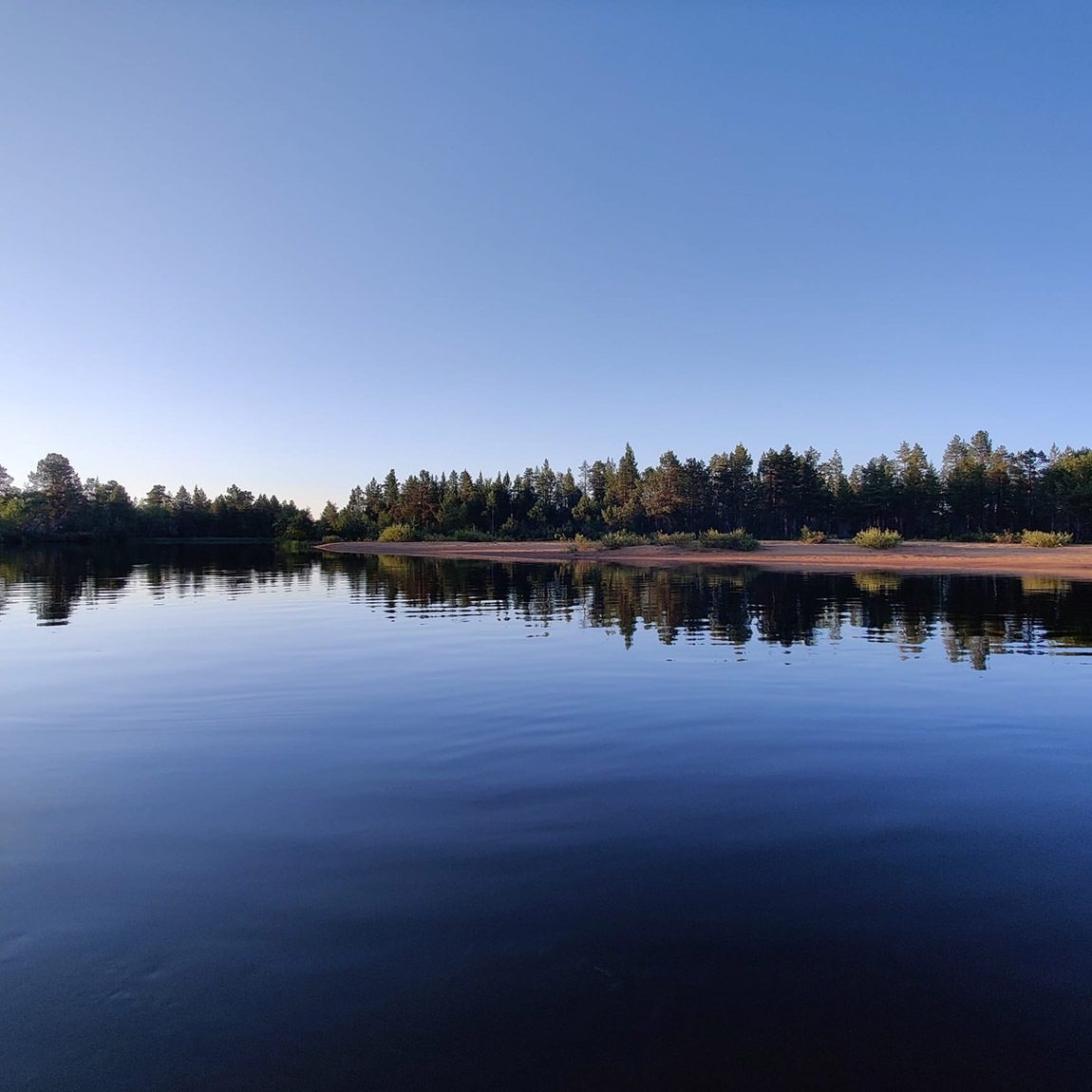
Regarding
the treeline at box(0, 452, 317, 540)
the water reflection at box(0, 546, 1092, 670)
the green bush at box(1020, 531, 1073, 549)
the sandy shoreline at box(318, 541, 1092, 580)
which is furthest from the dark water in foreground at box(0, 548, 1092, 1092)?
the treeline at box(0, 452, 317, 540)

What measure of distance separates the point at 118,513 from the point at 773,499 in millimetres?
110833

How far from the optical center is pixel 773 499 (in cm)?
9594

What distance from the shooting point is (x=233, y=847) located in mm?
5121

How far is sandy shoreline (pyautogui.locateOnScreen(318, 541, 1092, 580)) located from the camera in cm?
4125

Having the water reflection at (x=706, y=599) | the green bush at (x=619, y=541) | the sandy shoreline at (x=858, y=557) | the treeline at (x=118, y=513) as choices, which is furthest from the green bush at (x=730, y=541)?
the treeline at (x=118, y=513)

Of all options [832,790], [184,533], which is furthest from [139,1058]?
[184,533]

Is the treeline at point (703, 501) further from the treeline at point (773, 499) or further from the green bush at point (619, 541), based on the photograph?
the green bush at point (619, 541)

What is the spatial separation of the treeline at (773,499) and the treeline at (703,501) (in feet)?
0.64

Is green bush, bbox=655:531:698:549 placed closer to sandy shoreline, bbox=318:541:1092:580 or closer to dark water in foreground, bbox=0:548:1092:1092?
sandy shoreline, bbox=318:541:1092:580

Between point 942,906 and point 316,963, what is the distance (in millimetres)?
3874

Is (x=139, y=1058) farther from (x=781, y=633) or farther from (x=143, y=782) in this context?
(x=781, y=633)

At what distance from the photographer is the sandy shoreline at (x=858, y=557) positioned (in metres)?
41.2

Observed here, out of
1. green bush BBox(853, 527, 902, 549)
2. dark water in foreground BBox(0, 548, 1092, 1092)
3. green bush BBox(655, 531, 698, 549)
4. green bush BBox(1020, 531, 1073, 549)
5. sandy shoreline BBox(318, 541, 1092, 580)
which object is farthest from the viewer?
green bush BBox(655, 531, 698, 549)

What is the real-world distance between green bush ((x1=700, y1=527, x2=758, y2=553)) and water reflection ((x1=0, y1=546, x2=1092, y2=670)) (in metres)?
14.8
